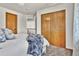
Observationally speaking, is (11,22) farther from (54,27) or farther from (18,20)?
(54,27)

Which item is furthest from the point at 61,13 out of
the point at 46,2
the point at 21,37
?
the point at 21,37

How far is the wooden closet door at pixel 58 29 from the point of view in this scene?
1.53 meters

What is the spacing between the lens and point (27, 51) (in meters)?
1.48

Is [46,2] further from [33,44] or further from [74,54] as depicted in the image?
[74,54]

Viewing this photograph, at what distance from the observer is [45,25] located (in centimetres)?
162

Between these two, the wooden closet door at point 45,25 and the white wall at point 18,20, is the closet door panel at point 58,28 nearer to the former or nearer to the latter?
the wooden closet door at point 45,25

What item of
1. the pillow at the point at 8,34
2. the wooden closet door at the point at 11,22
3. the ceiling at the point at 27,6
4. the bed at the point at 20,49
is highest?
the ceiling at the point at 27,6

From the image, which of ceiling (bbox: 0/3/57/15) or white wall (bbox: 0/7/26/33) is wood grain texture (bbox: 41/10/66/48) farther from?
white wall (bbox: 0/7/26/33)

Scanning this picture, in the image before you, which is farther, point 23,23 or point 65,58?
point 23,23

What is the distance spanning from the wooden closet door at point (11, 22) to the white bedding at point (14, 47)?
0.16 m

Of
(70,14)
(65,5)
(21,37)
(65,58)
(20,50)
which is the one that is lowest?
(65,58)

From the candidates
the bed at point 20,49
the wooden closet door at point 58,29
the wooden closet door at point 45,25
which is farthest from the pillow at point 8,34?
the wooden closet door at point 58,29

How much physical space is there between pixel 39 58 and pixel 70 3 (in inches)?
31.1

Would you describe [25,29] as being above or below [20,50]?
above
